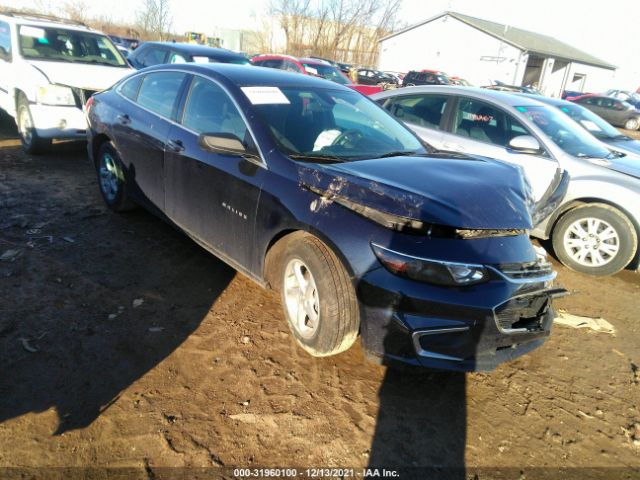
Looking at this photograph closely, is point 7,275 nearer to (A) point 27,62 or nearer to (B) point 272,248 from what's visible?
(B) point 272,248

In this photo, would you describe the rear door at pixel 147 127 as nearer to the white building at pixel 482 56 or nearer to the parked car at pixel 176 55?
the parked car at pixel 176 55

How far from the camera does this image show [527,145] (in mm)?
4789

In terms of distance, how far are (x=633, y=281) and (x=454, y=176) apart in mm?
3081

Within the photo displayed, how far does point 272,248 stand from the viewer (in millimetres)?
3006

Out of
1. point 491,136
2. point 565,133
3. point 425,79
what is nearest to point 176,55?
point 491,136

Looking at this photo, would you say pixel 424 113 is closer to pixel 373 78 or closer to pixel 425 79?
pixel 425 79

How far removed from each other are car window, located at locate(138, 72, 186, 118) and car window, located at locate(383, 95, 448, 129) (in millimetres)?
2665

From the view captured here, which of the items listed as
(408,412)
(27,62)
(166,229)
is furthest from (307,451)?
(27,62)

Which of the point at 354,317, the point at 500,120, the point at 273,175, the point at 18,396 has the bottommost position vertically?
the point at 18,396

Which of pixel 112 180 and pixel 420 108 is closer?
pixel 112 180

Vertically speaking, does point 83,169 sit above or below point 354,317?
below

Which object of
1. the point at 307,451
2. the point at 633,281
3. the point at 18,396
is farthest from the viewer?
the point at 633,281

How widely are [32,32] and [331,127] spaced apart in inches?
248

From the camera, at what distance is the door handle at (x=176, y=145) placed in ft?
11.9
